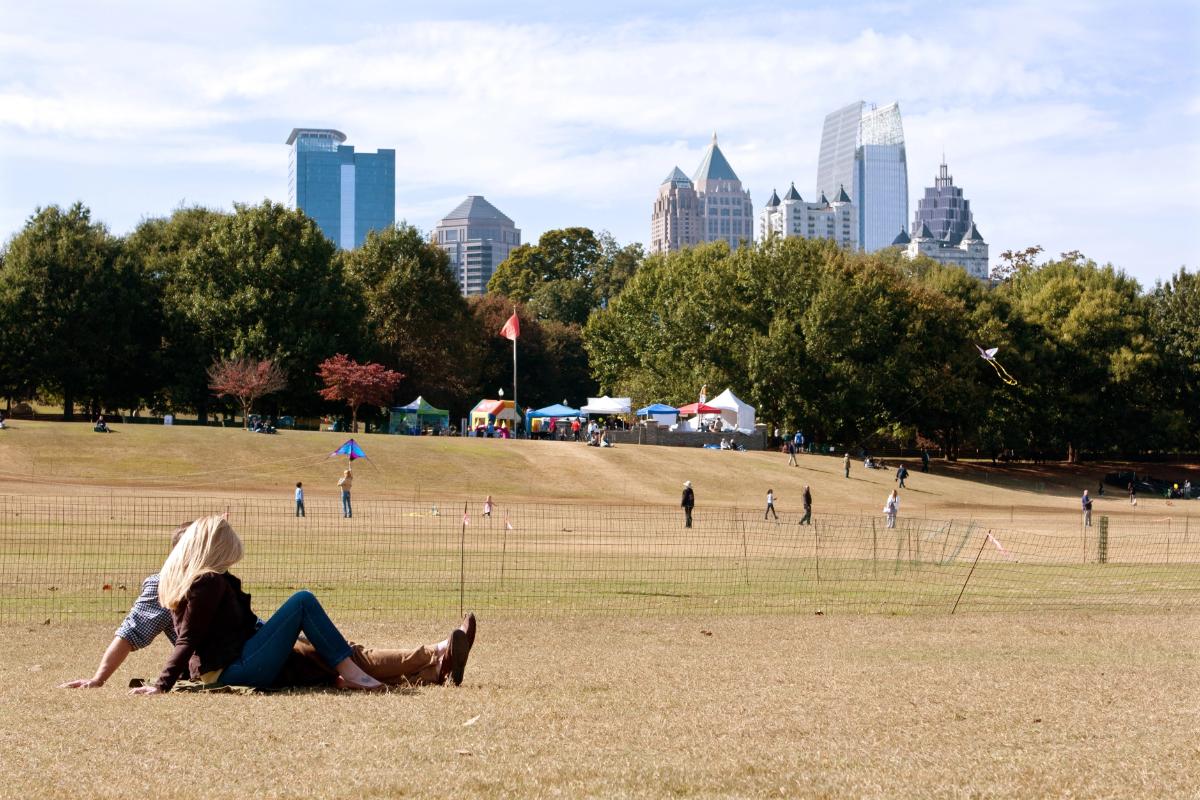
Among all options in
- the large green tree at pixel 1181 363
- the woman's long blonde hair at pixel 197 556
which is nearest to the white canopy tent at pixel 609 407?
the large green tree at pixel 1181 363

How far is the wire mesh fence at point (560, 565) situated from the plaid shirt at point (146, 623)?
7316mm

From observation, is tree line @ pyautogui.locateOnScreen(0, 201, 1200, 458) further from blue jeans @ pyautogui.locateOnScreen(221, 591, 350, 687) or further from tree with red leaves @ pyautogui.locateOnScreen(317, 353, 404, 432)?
blue jeans @ pyautogui.locateOnScreen(221, 591, 350, 687)

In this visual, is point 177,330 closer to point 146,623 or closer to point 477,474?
point 477,474

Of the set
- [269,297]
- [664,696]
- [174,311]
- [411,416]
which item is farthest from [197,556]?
[411,416]

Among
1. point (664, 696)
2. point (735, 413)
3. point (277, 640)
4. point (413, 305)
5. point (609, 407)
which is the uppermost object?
point (413, 305)

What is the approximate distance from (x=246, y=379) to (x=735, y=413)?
93.8ft

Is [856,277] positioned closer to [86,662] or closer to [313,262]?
[313,262]

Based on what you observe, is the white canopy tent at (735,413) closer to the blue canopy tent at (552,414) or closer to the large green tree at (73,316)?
the blue canopy tent at (552,414)

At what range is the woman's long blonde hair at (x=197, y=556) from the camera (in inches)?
343

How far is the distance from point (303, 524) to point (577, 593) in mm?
16784

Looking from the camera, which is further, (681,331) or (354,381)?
(681,331)

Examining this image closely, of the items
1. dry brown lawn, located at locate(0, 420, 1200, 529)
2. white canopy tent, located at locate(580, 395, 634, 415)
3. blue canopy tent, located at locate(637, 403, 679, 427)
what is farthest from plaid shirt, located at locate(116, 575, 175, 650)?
white canopy tent, located at locate(580, 395, 634, 415)

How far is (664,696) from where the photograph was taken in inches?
393

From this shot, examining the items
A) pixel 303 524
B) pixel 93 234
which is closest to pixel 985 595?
pixel 303 524
